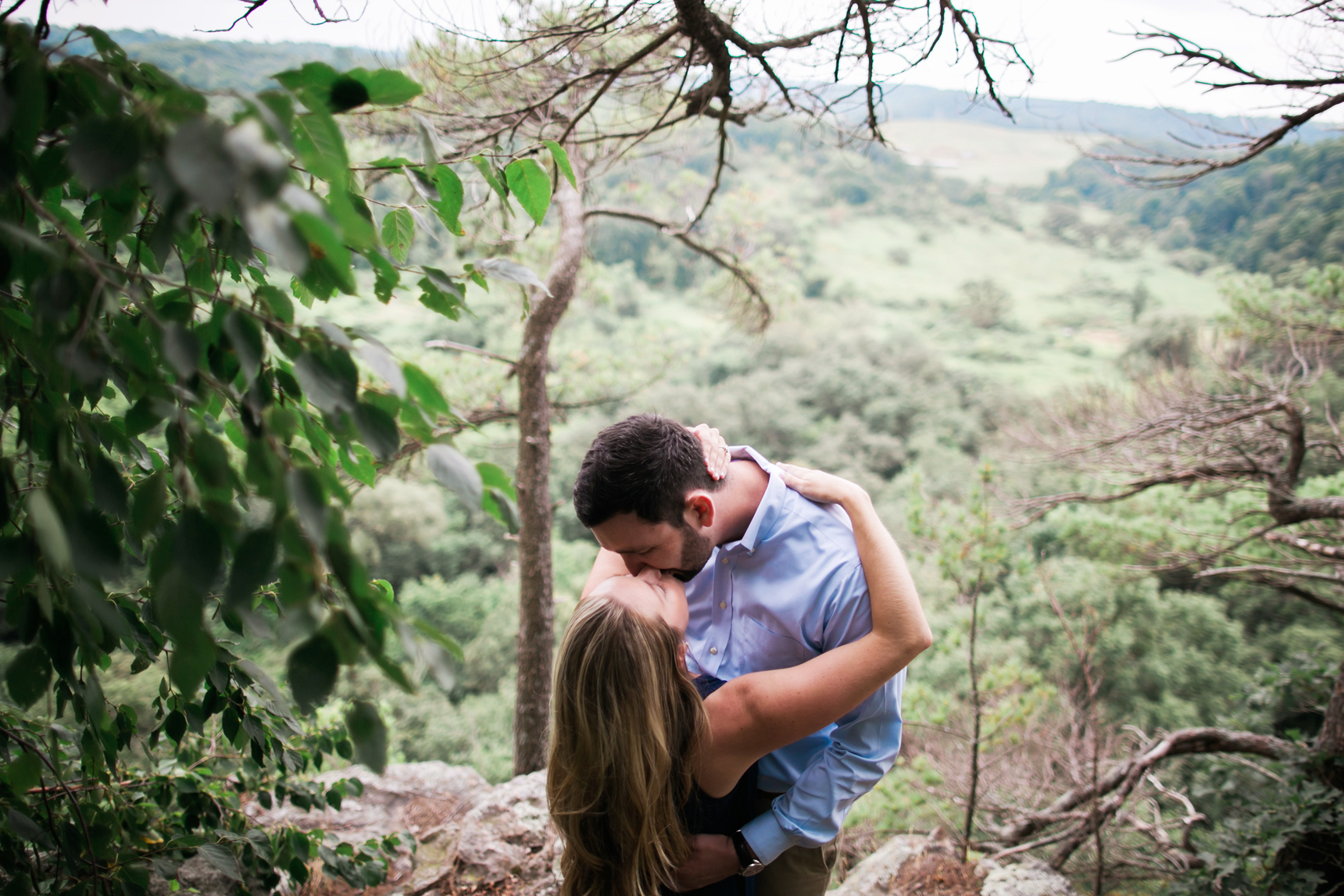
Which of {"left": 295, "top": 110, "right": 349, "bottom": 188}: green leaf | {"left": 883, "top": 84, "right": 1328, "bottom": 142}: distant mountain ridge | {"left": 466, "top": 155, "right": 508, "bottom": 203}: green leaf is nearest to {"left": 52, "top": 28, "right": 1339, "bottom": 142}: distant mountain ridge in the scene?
{"left": 883, "top": 84, "right": 1328, "bottom": 142}: distant mountain ridge

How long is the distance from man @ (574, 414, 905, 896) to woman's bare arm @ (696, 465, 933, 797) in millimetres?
93

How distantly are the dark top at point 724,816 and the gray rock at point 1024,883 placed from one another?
2142 millimetres

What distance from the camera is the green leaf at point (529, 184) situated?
107cm

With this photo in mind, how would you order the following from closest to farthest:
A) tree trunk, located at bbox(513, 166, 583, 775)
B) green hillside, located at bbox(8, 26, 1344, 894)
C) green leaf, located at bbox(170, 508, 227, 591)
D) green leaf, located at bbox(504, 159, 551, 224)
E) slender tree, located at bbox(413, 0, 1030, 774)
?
green leaf, located at bbox(170, 508, 227, 591) → green leaf, located at bbox(504, 159, 551, 224) → slender tree, located at bbox(413, 0, 1030, 774) → tree trunk, located at bbox(513, 166, 583, 775) → green hillside, located at bbox(8, 26, 1344, 894)

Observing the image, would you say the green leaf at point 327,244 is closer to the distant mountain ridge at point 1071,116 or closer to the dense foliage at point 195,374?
the dense foliage at point 195,374

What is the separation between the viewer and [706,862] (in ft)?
5.08

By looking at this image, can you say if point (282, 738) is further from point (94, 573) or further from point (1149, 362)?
point (1149, 362)

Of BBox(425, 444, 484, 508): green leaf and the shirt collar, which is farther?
the shirt collar

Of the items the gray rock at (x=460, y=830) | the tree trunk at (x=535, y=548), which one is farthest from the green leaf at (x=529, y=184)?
→ the tree trunk at (x=535, y=548)

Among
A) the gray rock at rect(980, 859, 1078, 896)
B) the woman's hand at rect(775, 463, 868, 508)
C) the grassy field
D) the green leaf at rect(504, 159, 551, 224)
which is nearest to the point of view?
the green leaf at rect(504, 159, 551, 224)

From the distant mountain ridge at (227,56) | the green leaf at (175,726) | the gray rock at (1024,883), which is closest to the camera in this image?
the distant mountain ridge at (227,56)

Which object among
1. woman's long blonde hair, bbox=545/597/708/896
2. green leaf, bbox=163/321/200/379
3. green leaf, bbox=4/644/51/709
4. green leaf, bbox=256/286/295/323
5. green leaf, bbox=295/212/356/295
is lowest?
woman's long blonde hair, bbox=545/597/708/896

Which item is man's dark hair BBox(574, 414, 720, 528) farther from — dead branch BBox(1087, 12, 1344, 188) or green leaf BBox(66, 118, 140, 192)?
dead branch BBox(1087, 12, 1344, 188)

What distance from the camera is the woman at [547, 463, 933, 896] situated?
133 centimetres
